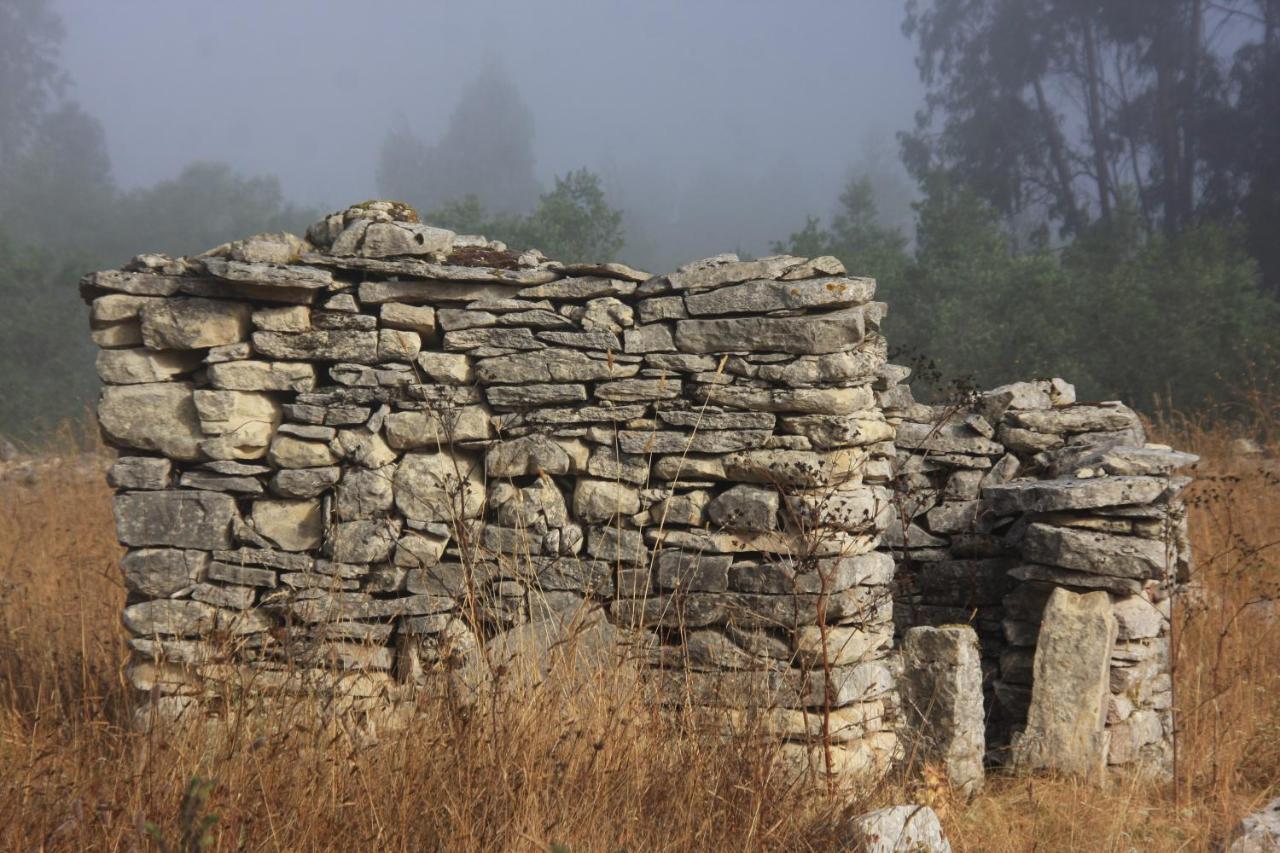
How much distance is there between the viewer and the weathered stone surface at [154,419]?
179 inches

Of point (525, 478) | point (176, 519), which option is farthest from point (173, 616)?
point (525, 478)

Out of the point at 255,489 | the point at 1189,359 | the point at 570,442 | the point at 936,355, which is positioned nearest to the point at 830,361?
the point at 570,442

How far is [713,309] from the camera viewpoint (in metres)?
4.39

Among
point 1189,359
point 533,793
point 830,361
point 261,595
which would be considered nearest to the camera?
point 533,793

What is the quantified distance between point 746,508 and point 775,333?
0.72 meters

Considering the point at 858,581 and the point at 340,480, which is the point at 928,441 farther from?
the point at 340,480

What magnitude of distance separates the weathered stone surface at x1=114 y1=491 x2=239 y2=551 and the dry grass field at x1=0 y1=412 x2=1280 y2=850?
2.27ft

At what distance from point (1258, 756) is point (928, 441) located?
7.15 feet

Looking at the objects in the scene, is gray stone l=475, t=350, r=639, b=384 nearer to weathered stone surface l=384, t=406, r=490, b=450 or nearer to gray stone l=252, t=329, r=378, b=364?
weathered stone surface l=384, t=406, r=490, b=450

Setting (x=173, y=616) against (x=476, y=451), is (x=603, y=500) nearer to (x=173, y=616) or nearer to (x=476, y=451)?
(x=476, y=451)

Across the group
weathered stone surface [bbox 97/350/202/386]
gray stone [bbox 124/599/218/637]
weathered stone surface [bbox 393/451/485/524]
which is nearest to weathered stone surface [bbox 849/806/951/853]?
weathered stone surface [bbox 393/451/485/524]

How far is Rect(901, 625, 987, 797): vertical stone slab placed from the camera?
4.65 meters

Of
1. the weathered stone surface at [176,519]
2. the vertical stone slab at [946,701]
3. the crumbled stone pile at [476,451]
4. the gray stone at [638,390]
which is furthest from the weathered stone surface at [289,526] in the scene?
the vertical stone slab at [946,701]

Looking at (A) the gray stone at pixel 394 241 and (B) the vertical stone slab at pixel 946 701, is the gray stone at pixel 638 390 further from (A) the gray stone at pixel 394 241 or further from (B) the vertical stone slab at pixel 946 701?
(B) the vertical stone slab at pixel 946 701
